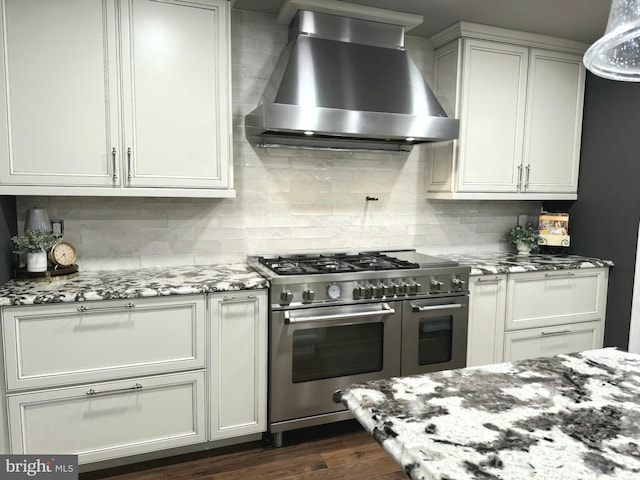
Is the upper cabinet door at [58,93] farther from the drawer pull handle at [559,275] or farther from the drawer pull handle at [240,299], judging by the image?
the drawer pull handle at [559,275]

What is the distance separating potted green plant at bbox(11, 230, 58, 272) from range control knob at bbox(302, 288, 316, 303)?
1.37m

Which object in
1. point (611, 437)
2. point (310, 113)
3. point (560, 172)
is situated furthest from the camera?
point (560, 172)

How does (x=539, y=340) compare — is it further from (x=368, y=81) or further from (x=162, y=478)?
(x=162, y=478)

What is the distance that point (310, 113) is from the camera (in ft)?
8.25

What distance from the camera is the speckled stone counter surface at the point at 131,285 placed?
213cm

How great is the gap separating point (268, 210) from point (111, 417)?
152 centimetres

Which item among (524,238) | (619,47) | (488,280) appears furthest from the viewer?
(524,238)

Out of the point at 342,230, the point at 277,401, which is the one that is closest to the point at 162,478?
the point at 277,401

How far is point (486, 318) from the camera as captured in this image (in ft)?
10.0

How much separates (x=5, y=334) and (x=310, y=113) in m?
1.82

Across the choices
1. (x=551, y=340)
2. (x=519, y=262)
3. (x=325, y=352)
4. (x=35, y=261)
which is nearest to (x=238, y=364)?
(x=325, y=352)

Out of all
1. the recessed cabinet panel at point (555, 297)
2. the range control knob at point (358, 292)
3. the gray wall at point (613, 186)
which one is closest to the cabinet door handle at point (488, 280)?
the recessed cabinet panel at point (555, 297)

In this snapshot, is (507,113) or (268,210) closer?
(268,210)

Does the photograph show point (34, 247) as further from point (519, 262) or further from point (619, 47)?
point (519, 262)
